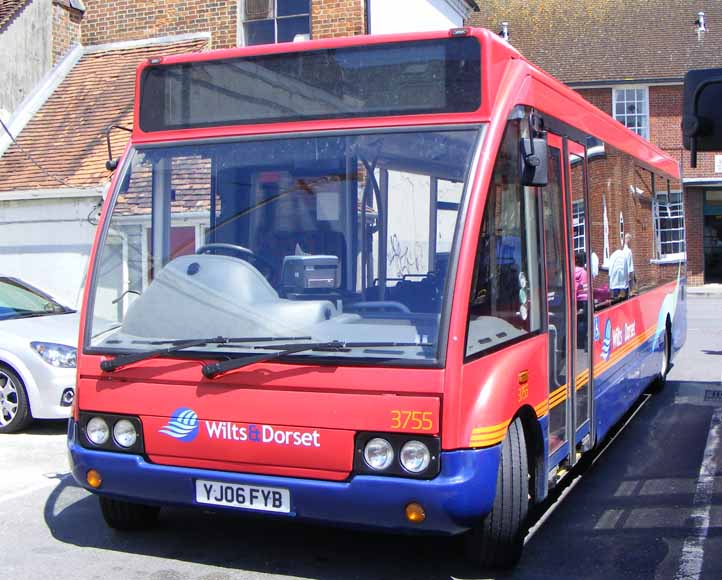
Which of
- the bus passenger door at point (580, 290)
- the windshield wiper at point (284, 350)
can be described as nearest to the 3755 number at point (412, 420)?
the windshield wiper at point (284, 350)

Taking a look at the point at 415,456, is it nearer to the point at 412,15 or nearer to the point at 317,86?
the point at 317,86

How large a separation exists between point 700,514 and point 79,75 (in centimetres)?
1581

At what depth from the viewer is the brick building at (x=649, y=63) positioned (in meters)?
32.5

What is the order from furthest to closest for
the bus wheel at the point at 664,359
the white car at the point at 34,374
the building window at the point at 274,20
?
the building window at the point at 274,20 → the bus wheel at the point at 664,359 → the white car at the point at 34,374

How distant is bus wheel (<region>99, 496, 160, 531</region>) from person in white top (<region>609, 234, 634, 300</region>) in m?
3.69

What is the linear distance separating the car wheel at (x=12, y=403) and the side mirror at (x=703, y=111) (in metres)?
6.68

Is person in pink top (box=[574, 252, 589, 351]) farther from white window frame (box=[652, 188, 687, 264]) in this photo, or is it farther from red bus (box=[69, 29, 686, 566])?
white window frame (box=[652, 188, 687, 264])

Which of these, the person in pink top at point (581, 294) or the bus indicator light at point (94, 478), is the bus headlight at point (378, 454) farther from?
the person in pink top at point (581, 294)

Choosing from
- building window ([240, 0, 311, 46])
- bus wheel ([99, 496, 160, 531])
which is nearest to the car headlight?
bus wheel ([99, 496, 160, 531])

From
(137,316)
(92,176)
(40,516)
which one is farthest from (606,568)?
(92,176)

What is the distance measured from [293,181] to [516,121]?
3.88 ft

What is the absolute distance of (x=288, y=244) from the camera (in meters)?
5.13

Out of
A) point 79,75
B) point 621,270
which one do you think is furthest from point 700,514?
point 79,75

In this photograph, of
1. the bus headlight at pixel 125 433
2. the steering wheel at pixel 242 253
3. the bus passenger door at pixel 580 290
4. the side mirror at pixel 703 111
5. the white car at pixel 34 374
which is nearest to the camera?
the side mirror at pixel 703 111
